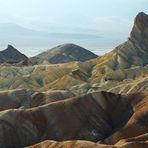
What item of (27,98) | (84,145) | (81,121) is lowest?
(27,98)

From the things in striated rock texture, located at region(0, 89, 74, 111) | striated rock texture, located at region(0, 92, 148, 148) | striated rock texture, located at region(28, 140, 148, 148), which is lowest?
striated rock texture, located at region(0, 89, 74, 111)

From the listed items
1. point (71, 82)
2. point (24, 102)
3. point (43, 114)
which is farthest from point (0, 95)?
point (71, 82)

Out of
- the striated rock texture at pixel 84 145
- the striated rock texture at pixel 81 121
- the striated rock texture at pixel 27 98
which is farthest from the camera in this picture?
the striated rock texture at pixel 27 98

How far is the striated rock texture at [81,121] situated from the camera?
288 ft

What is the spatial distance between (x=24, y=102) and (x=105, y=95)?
30032mm

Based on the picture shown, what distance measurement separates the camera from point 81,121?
9075cm

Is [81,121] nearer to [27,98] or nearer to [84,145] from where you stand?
[84,145]

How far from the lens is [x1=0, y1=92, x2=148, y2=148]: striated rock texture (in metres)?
87.8

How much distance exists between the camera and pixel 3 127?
8906 cm

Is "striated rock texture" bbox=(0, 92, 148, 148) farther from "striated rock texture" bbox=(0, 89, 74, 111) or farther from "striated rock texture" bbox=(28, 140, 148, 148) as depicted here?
"striated rock texture" bbox=(0, 89, 74, 111)

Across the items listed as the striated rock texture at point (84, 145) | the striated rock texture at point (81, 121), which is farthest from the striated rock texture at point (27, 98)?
the striated rock texture at point (84, 145)

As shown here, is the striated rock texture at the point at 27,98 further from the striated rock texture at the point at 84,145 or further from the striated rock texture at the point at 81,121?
the striated rock texture at the point at 84,145

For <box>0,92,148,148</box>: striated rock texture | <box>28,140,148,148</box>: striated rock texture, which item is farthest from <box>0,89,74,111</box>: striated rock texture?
<box>28,140,148,148</box>: striated rock texture

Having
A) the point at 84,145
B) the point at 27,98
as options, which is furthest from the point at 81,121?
the point at 27,98
